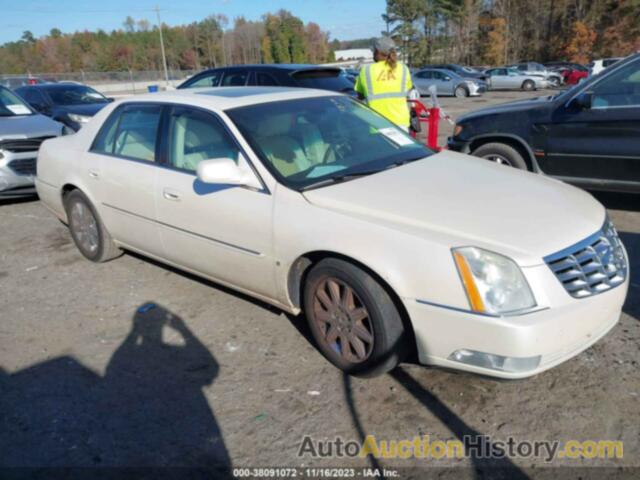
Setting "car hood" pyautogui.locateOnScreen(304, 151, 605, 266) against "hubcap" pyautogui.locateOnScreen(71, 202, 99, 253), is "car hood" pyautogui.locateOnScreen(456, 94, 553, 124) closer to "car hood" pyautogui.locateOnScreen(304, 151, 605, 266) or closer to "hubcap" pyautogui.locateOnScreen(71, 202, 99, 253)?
"car hood" pyautogui.locateOnScreen(304, 151, 605, 266)

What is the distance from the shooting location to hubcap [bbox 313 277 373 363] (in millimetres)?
2938

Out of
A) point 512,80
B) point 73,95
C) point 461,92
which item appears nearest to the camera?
point 73,95

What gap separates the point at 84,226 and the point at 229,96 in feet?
6.92

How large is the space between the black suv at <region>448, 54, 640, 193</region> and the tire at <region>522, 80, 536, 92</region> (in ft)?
88.3

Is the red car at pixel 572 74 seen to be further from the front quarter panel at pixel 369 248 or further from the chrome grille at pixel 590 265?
the front quarter panel at pixel 369 248

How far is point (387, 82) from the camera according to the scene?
18.9 feet

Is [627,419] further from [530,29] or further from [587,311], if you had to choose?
[530,29]

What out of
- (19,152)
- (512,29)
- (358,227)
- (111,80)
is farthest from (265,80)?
(512,29)

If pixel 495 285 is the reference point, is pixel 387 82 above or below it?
above

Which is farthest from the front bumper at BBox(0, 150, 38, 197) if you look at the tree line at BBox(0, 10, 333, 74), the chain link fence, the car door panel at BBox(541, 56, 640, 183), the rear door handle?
the tree line at BBox(0, 10, 333, 74)

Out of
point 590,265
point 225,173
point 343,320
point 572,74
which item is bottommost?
point 343,320

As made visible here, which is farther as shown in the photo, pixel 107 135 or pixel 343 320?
pixel 107 135

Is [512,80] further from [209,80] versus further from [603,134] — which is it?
[603,134]

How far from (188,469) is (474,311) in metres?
1.54
